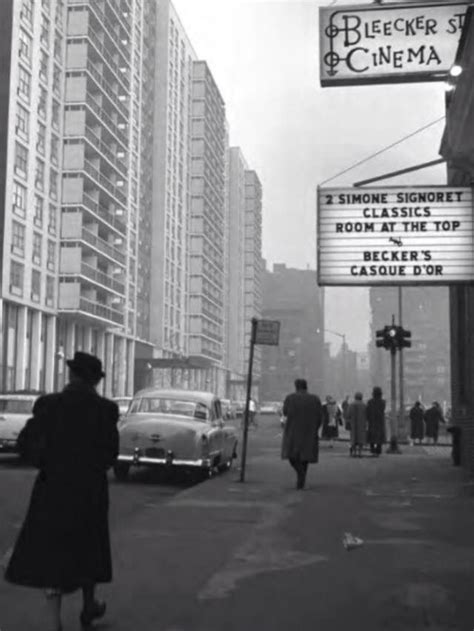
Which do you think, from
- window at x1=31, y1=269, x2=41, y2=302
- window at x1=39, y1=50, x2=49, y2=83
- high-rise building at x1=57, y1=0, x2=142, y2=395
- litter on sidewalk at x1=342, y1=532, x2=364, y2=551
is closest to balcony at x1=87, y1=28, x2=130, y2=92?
high-rise building at x1=57, y1=0, x2=142, y2=395

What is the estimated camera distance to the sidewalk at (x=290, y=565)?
538 centimetres

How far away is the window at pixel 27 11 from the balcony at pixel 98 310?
18867mm

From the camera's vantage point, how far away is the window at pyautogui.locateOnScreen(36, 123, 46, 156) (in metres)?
55.7

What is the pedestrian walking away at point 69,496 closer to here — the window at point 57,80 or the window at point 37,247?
the window at point 37,247

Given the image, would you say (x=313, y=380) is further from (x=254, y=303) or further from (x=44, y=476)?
(x=44, y=476)

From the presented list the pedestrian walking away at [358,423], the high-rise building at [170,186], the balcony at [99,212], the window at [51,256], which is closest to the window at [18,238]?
the window at [51,256]

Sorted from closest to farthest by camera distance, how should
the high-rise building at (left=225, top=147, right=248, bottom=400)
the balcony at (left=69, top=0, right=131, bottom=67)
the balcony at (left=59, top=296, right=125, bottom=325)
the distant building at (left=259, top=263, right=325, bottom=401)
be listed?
the balcony at (left=59, top=296, right=125, bottom=325) → the balcony at (left=69, top=0, right=131, bottom=67) → the high-rise building at (left=225, top=147, right=248, bottom=400) → the distant building at (left=259, top=263, right=325, bottom=401)

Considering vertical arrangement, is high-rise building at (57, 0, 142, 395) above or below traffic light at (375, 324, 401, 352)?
above

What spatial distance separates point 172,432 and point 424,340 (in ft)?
481

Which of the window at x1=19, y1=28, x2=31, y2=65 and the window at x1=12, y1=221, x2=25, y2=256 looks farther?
the window at x1=19, y1=28, x2=31, y2=65

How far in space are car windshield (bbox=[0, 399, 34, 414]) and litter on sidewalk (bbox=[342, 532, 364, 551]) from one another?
11441 mm

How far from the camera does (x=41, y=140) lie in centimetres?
5641

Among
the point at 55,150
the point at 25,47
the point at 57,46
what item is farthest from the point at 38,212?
the point at 57,46

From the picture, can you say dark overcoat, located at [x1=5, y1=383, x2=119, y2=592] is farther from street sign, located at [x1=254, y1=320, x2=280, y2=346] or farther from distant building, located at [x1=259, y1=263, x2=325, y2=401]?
distant building, located at [x1=259, y1=263, x2=325, y2=401]
